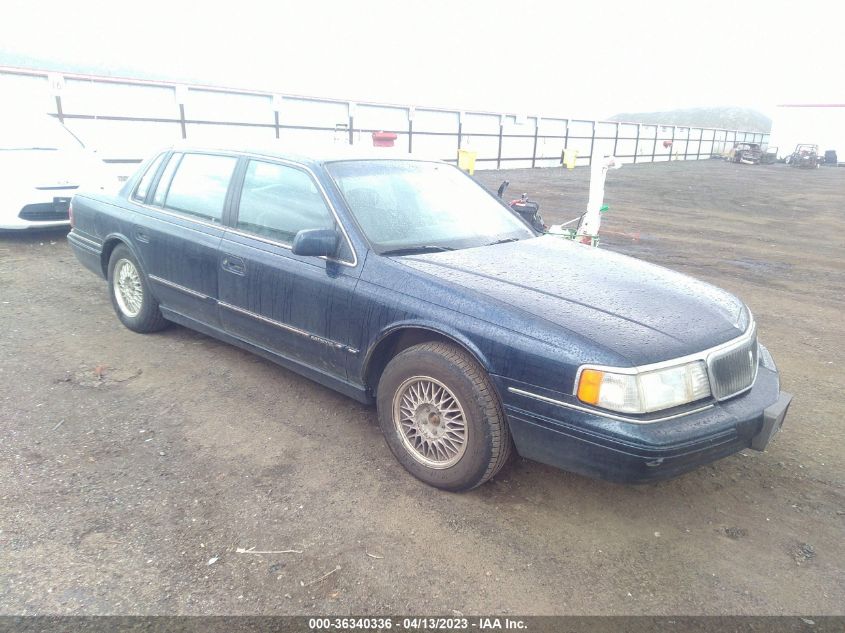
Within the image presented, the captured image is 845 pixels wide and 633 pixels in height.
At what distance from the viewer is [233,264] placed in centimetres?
395

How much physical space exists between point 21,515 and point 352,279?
1.82 meters

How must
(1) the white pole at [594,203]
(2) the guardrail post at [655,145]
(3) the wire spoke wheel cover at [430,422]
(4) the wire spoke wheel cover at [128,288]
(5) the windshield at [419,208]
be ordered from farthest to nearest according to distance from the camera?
(2) the guardrail post at [655,145] → (1) the white pole at [594,203] → (4) the wire spoke wheel cover at [128,288] → (5) the windshield at [419,208] → (3) the wire spoke wheel cover at [430,422]

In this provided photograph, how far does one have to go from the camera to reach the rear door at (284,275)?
11.3ft

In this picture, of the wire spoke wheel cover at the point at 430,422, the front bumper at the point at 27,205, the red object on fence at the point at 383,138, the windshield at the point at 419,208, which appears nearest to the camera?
the wire spoke wheel cover at the point at 430,422

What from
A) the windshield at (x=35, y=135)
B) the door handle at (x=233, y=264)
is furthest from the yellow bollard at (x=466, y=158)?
the door handle at (x=233, y=264)

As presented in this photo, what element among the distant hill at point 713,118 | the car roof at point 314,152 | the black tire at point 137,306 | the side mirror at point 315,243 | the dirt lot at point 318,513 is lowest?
the dirt lot at point 318,513

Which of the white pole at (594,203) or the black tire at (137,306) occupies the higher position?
the white pole at (594,203)

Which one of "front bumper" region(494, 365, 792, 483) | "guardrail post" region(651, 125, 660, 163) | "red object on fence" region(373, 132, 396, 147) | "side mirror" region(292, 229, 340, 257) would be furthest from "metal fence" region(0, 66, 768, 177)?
"guardrail post" region(651, 125, 660, 163)

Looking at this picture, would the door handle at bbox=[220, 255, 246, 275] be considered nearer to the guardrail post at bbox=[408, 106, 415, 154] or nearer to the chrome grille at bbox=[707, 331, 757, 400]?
the chrome grille at bbox=[707, 331, 757, 400]

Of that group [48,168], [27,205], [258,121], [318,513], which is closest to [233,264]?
[318,513]

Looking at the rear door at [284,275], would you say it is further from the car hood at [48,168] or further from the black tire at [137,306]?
the car hood at [48,168]

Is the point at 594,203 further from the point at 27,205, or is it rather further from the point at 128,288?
the point at 27,205

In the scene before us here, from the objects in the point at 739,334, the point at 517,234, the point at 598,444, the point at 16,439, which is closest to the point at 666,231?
the point at 517,234

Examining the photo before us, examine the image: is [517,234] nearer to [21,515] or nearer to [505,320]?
[505,320]
